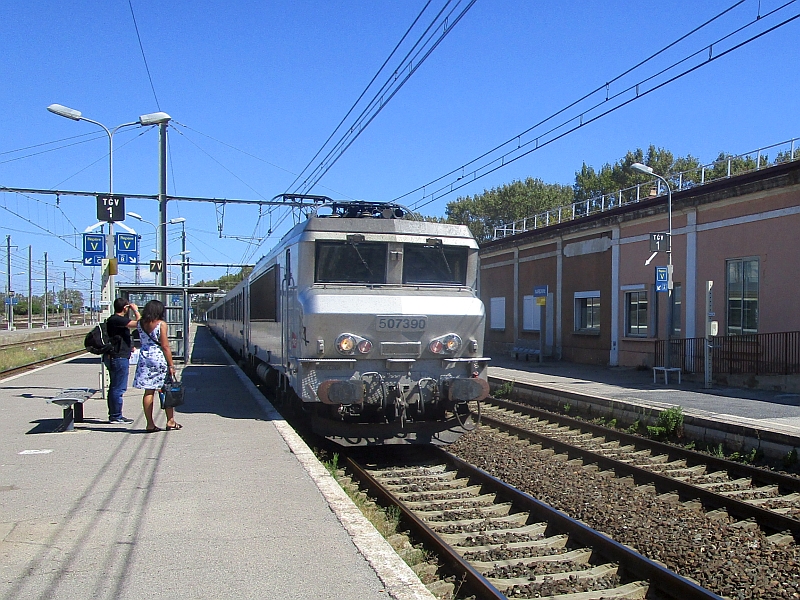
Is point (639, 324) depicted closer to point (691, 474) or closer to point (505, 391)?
point (505, 391)

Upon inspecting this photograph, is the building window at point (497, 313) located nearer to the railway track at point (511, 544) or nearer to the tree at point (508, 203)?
the railway track at point (511, 544)

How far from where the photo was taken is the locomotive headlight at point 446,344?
939 cm

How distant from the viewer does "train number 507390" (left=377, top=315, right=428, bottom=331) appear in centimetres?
923

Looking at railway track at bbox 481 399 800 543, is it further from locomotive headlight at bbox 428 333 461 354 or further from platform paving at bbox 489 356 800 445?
locomotive headlight at bbox 428 333 461 354

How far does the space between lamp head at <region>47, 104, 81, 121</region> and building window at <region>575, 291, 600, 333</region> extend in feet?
52.2

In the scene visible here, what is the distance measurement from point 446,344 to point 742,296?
11.5 metres

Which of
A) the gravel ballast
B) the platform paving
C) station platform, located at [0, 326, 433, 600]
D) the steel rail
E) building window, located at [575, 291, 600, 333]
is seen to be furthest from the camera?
building window, located at [575, 291, 600, 333]

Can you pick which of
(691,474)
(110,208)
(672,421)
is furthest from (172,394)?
(110,208)

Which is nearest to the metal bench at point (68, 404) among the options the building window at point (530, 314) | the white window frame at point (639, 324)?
the white window frame at point (639, 324)

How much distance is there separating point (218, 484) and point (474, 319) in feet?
13.3

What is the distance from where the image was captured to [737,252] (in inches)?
706

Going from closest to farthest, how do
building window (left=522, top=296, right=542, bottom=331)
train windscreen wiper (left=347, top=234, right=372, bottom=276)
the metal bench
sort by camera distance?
1. the metal bench
2. train windscreen wiper (left=347, top=234, right=372, bottom=276)
3. building window (left=522, top=296, right=542, bottom=331)

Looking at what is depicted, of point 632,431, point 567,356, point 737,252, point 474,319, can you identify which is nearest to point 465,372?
point 474,319

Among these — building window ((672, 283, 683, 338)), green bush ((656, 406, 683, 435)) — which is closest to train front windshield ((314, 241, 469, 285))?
green bush ((656, 406, 683, 435))
